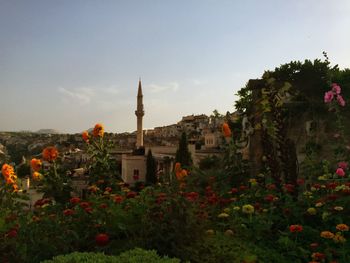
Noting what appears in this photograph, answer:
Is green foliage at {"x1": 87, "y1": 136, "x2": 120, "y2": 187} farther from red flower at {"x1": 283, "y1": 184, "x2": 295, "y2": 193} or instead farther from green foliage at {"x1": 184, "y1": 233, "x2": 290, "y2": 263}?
green foliage at {"x1": 184, "y1": 233, "x2": 290, "y2": 263}

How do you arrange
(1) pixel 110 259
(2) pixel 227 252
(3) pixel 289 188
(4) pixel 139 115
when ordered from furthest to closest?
(4) pixel 139 115 < (3) pixel 289 188 < (2) pixel 227 252 < (1) pixel 110 259

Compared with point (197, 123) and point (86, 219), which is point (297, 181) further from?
point (197, 123)

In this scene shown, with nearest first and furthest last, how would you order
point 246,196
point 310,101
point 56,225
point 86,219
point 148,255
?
point 148,255 < point 56,225 < point 86,219 < point 246,196 < point 310,101

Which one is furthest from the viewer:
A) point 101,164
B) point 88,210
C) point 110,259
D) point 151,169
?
point 151,169

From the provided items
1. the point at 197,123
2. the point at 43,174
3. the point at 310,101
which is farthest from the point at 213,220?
the point at 197,123

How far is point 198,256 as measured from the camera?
4.25 meters

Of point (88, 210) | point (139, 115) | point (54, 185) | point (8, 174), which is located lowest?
point (88, 210)

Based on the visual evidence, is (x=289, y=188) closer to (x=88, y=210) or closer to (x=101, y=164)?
(x=88, y=210)

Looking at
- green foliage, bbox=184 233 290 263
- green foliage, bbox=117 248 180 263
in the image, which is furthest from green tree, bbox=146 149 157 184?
green foliage, bbox=117 248 180 263

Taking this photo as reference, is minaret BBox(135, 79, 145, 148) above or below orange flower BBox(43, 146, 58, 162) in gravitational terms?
above

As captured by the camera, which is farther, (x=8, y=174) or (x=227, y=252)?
(x=8, y=174)

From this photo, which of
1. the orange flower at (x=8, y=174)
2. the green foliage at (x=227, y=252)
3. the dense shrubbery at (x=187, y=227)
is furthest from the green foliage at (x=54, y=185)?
the green foliage at (x=227, y=252)

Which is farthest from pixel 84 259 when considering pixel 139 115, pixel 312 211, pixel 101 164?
pixel 139 115

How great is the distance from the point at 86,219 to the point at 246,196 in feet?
8.95
